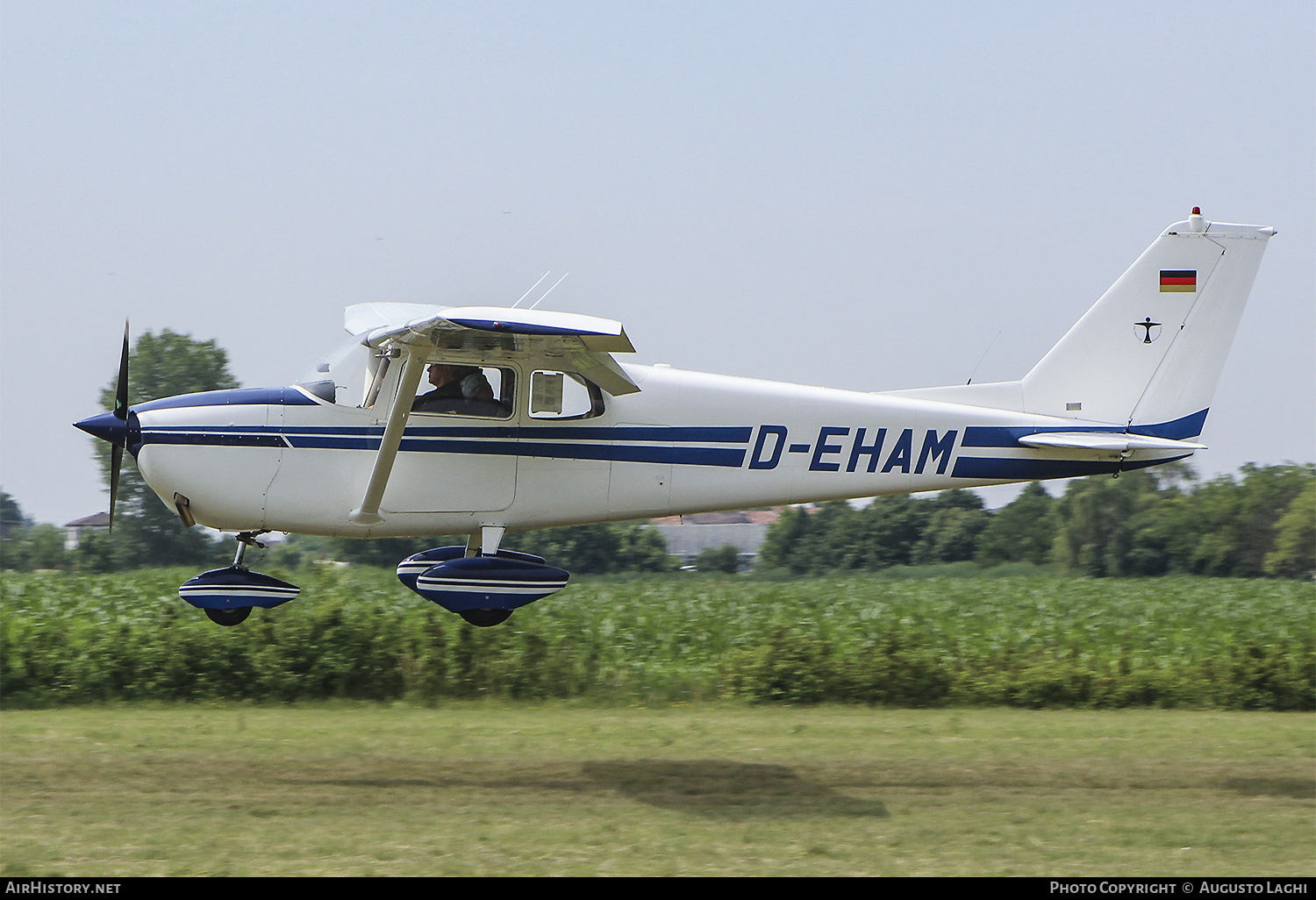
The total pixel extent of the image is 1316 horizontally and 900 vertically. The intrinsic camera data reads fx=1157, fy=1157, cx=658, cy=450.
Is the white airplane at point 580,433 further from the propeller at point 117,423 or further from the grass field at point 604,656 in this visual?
the grass field at point 604,656

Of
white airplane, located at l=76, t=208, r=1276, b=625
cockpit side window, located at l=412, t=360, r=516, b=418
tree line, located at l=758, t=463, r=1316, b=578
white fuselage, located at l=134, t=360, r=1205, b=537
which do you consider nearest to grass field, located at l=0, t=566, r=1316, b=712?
white airplane, located at l=76, t=208, r=1276, b=625

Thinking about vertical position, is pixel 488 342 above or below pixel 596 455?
above

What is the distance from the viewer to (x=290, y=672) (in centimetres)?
1227

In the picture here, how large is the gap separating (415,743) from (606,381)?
3.64 m

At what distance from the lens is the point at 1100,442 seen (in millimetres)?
9039

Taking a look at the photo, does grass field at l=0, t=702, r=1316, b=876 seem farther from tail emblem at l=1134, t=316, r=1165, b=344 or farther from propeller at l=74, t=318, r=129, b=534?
tail emblem at l=1134, t=316, r=1165, b=344

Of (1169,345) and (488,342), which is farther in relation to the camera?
(1169,345)

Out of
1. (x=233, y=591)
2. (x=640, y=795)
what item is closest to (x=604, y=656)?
(x=640, y=795)

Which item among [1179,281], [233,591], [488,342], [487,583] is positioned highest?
[1179,281]

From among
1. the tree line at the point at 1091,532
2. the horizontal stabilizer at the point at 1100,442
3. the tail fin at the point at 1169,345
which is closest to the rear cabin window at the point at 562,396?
the horizontal stabilizer at the point at 1100,442

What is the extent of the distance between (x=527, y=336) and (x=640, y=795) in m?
3.48

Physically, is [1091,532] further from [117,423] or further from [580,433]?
[117,423]

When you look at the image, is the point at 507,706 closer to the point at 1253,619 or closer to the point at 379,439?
the point at 379,439
